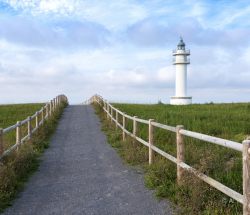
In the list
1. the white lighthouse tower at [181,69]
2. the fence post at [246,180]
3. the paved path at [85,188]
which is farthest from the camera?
the white lighthouse tower at [181,69]

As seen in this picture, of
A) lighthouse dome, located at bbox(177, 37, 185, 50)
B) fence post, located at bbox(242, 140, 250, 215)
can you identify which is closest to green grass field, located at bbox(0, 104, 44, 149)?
fence post, located at bbox(242, 140, 250, 215)

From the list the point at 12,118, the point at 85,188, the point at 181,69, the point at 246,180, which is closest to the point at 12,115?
the point at 12,118

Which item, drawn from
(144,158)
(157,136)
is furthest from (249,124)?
(144,158)

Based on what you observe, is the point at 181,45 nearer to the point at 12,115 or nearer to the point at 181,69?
the point at 181,69

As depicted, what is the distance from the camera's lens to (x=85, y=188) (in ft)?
33.3

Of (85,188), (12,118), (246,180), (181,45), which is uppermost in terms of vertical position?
(181,45)

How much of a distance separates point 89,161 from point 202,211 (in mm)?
6843

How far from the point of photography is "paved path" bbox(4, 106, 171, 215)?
8461mm

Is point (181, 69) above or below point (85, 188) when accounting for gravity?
above

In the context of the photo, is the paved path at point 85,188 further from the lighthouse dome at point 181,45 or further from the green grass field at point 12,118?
the lighthouse dome at point 181,45

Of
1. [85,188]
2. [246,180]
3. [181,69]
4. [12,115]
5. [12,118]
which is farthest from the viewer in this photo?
[181,69]

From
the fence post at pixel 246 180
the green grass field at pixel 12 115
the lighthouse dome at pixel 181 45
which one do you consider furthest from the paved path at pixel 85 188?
the lighthouse dome at pixel 181 45

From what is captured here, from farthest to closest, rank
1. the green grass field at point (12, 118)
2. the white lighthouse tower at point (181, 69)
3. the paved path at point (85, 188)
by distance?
the white lighthouse tower at point (181, 69) → the green grass field at point (12, 118) → the paved path at point (85, 188)

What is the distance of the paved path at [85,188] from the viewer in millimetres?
8461
